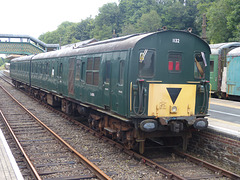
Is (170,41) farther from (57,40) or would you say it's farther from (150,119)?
(57,40)

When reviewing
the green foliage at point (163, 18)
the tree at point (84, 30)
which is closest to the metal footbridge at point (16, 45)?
the green foliage at point (163, 18)

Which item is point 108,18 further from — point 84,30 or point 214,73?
point 214,73

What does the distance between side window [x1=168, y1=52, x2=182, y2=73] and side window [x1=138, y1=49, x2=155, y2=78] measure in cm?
52

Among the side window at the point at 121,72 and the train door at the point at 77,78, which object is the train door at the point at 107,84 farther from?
the train door at the point at 77,78

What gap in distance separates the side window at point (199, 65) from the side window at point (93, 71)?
3136mm

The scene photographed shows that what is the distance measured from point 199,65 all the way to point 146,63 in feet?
5.48

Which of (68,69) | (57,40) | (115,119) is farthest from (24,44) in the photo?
(57,40)

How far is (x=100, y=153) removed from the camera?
338 inches

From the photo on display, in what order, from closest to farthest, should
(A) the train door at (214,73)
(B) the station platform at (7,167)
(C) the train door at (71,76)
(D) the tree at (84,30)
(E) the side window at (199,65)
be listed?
(B) the station platform at (7,167), (E) the side window at (199,65), (C) the train door at (71,76), (A) the train door at (214,73), (D) the tree at (84,30)

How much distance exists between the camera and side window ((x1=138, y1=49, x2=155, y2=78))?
754cm

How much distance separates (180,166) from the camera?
7.65 m

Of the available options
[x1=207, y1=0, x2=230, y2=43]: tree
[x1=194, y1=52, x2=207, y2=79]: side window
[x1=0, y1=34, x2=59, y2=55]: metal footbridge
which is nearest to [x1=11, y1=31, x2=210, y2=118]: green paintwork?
[x1=194, y1=52, x2=207, y2=79]: side window

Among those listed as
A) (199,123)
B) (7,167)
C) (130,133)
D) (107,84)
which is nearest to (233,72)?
(199,123)

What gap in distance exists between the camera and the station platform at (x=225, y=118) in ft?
27.8
